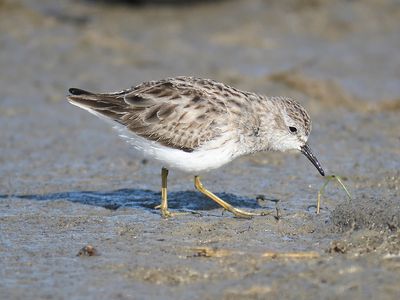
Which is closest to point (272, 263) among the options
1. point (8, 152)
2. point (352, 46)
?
point (8, 152)

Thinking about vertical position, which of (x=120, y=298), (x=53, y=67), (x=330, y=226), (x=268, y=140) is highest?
Answer: (x=53, y=67)

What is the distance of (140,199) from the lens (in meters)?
9.32

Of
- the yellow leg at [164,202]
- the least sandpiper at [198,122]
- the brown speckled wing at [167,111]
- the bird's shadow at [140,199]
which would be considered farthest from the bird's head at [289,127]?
the yellow leg at [164,202]

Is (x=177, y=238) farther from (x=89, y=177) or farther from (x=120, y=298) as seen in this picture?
(x=89, y=177)

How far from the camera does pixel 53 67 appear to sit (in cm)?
1457

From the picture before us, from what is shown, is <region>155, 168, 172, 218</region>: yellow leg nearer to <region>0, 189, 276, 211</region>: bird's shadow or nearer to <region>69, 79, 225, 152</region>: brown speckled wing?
<region>0, 189, 276, 211</region>: bird's shadow

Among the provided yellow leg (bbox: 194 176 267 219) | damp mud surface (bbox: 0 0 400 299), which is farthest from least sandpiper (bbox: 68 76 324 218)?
damp mud surface (bbox: 0 0 400 299)

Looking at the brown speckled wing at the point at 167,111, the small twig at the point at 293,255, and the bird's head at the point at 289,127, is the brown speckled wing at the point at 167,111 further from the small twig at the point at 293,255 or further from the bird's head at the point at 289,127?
the small twig at the point at 293,255

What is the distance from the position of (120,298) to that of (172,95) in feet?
9.60

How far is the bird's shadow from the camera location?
9.08 metres

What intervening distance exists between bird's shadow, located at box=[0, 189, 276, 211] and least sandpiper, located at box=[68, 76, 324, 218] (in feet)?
1.16

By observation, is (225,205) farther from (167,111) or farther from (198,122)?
(167,111)

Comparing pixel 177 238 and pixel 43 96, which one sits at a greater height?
pixel 43 96

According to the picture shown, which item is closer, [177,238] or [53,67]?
[177,238]
